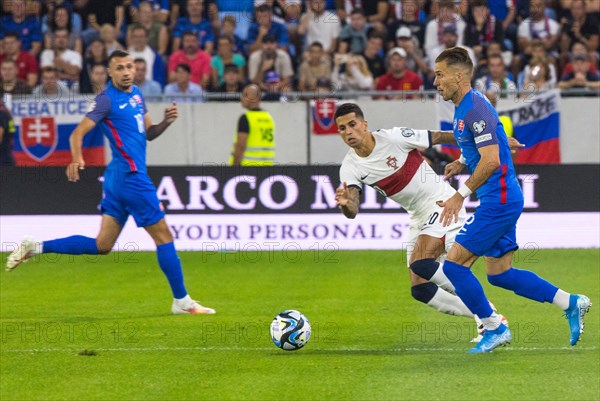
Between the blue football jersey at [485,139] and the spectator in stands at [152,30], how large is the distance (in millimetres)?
10476

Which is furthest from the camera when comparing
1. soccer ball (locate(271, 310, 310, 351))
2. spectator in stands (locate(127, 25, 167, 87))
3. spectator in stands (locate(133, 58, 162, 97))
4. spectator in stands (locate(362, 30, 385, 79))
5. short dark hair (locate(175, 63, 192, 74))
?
spectator in stands (locate(362, 30, 385, 79))

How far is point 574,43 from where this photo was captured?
17203 mm

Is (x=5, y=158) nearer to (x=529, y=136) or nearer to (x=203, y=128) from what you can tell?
(x=203, y=128)

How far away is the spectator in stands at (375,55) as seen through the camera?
55.5 feet

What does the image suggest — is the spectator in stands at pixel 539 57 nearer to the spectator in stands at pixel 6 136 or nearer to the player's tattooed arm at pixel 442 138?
the spectator in stands at pixel 6 136

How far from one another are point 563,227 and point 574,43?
470 centimetres

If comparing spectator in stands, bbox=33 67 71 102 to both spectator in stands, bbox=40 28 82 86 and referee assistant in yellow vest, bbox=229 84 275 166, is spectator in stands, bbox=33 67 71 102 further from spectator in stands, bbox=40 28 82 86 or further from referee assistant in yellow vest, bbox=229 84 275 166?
referee assistant in yellow vest, bbox=229 84 275 166

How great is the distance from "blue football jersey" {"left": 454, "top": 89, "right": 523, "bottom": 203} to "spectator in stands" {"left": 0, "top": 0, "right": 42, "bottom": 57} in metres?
11.5

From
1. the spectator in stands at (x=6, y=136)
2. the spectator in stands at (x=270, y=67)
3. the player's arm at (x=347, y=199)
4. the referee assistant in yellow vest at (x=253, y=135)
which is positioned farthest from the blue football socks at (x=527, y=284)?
the spectator in stands at (x=270, y=67)

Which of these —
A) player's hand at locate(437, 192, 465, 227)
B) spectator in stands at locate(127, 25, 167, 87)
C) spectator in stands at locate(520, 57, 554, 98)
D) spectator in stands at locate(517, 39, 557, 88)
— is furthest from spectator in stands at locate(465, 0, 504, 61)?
player's hand at locate(437, 192, 465, 227)

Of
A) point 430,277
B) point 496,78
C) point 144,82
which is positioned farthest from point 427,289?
point 144,82

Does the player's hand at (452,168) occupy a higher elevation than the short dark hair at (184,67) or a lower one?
lower

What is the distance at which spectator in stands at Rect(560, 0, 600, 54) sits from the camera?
17.2 meters

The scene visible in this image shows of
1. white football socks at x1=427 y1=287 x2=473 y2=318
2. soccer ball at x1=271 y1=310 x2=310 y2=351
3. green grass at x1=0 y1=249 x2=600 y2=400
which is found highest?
white football socks at x1=427 y1=287 x2=473 y2=318
